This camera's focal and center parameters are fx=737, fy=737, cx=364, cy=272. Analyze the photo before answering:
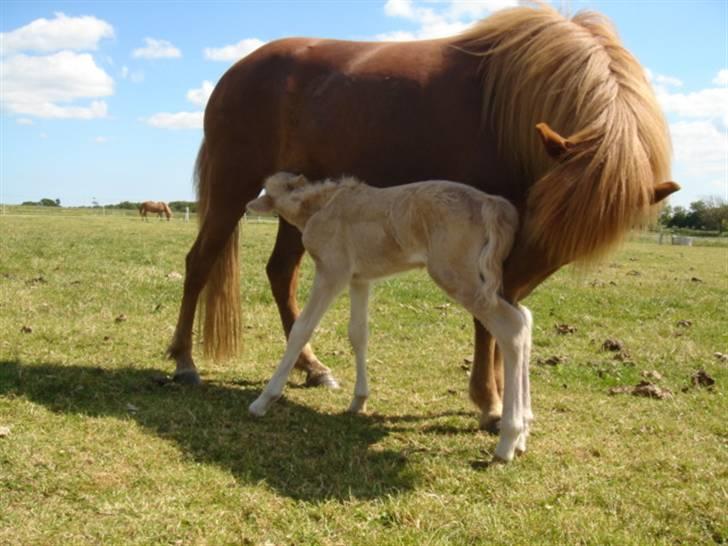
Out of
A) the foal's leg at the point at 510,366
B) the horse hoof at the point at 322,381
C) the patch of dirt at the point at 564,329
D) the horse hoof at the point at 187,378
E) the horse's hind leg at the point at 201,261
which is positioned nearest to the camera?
the foal's leg at the point at 510,366

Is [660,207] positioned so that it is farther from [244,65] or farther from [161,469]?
[244,65]

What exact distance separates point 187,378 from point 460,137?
9.41 ft

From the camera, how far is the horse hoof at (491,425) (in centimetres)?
494

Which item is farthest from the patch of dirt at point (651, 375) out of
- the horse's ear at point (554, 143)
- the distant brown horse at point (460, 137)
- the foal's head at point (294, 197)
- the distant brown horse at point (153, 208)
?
the distant brown horse at point (153, 208)

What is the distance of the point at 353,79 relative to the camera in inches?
219

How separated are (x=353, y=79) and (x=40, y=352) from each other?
11.6ft

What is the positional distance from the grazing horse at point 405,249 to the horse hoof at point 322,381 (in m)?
0.74

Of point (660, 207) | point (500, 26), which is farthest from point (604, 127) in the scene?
point (500, 26)

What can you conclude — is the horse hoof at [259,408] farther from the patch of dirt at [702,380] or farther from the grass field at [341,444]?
the patch of dirt at [702,380]

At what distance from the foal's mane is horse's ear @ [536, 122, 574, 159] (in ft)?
0.18

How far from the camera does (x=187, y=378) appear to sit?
5.91 meters

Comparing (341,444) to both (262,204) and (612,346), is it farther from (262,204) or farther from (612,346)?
(612,346)

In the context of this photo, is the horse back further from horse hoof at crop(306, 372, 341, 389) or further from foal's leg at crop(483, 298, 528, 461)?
horse hoof at crop(306, 372, 341, 389)

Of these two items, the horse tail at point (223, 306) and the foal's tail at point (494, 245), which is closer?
the foal's tail at point (494, 245)
